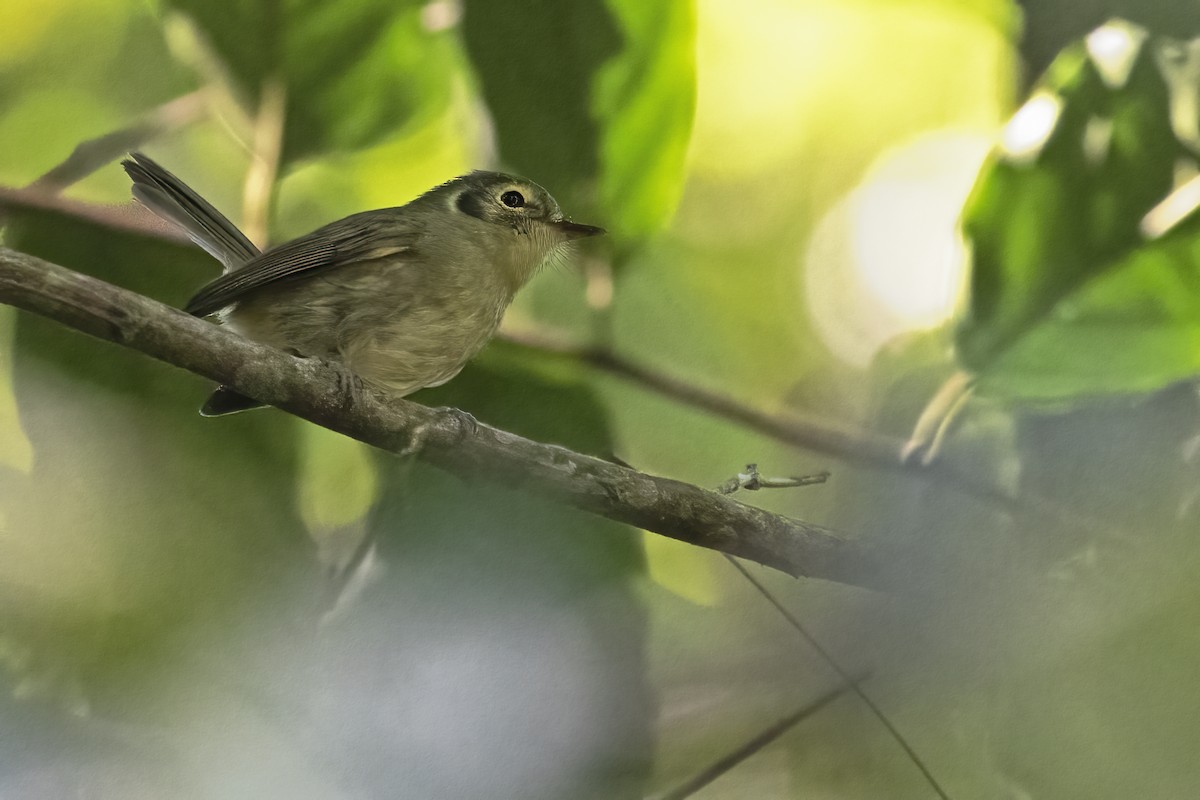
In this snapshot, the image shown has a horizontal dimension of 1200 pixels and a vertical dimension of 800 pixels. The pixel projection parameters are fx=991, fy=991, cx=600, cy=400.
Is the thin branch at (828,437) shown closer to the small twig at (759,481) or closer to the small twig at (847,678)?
the small twig at (759,481)

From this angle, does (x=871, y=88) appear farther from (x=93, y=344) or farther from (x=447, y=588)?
(x=93, y=344)

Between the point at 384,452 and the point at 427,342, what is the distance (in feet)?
0.41

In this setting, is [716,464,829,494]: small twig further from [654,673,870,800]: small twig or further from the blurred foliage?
[654,673,870,800]: small twig

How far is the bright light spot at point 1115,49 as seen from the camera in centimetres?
119

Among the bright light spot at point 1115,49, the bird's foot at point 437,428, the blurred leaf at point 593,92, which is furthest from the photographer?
the bright light spot at point 1115,49

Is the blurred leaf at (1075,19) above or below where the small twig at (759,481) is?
above

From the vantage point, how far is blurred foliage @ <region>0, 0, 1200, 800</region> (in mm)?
1022

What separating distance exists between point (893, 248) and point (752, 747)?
61 cm

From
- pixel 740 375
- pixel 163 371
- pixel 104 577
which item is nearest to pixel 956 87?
pixel 740 375

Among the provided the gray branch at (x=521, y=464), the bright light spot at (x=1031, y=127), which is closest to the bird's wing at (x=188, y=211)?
the gray branch at (x=521, y=464)

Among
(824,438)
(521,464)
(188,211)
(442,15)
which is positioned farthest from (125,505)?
(824,438)

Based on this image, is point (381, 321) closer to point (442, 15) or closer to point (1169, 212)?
point (442, 15)

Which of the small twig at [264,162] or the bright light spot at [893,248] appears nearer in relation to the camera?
the small twig at [264,162]

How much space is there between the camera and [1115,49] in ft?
3.98
